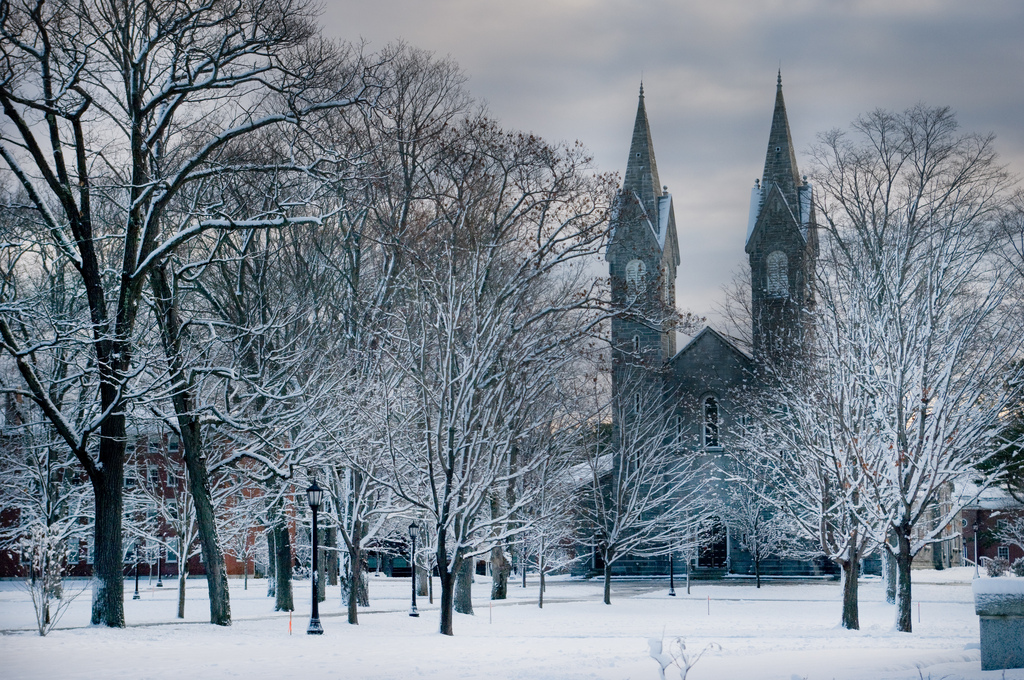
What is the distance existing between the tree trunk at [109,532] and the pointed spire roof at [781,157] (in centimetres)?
4062

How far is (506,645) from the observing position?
16938 millimetres

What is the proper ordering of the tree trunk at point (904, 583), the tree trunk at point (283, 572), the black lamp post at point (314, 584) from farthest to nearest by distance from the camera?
the tree trunk at point (283, 572) < the tree trunk at point (904, 583) < the black lamp post at point (314, 584)

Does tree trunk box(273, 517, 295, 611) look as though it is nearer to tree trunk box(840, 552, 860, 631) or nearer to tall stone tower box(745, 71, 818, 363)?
tree trunk box(840, 552, 860, 631)

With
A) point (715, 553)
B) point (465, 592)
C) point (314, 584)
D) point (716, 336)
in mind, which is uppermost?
point (716, 336)

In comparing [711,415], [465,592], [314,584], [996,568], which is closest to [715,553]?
[711,415]

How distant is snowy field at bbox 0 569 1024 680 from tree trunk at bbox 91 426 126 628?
0.53 meters

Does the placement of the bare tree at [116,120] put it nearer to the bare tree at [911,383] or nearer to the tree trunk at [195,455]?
the tree trunk at [195,455]

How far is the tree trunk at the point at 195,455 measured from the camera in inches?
756

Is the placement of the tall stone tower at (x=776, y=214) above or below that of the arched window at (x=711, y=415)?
above

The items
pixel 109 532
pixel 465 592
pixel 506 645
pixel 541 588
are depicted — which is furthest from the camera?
pixel 541 588

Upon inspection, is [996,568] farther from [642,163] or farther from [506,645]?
[506,645]

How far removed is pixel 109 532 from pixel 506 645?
688 cm

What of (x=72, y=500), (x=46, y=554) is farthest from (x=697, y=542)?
(x=46, y=554)

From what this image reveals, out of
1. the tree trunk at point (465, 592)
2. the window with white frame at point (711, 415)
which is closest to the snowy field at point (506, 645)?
the tree trunk at point (465, 592)
